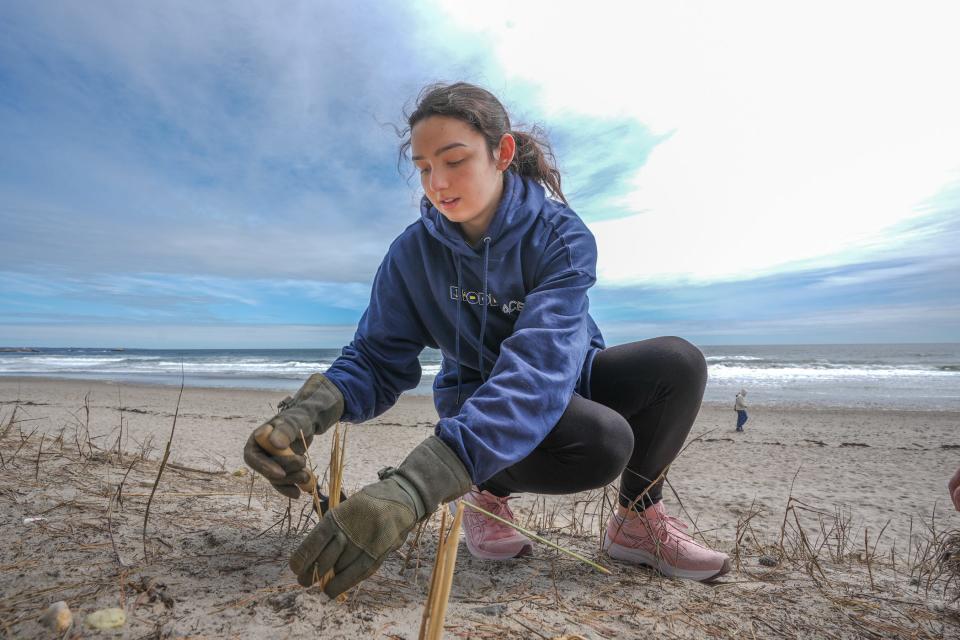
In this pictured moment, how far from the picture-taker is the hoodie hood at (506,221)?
160 centimetres

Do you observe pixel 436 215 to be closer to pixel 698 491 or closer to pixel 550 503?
pixel 550 503

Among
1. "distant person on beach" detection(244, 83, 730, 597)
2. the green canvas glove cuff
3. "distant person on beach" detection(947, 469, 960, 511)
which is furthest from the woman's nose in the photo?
"distant person on beach" detection(947, 469, 960, 511)

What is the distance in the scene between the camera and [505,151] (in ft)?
5.46

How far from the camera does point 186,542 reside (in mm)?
1413

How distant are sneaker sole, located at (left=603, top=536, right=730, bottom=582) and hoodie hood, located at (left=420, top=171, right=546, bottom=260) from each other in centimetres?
106

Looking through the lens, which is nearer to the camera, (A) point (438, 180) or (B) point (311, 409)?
(B) point (311, 409)

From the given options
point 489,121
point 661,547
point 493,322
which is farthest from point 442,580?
point 489,121

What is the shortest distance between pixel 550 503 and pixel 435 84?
314 cm

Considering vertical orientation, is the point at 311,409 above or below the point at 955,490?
above

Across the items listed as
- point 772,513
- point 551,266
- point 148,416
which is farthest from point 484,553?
point 148,416

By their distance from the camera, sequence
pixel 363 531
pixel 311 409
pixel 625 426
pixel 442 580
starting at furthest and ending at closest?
pixel 625 426, pixel 311 409, pixel 363 531, pixel 442 580

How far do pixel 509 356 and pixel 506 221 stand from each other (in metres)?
0.51

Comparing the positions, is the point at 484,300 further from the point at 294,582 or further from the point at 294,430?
the point at 294,582

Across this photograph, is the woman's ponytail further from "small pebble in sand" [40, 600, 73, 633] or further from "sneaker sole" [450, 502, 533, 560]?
"small pebble in sand" [40, 600, 73, 633]
